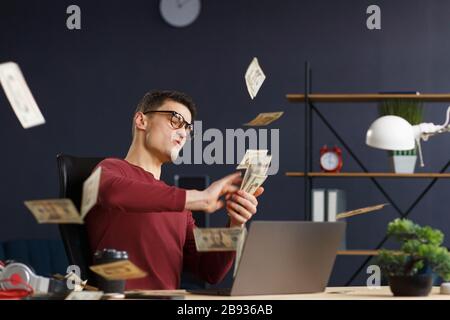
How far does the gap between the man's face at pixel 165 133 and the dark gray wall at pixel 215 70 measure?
2890 mm

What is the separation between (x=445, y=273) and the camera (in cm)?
200

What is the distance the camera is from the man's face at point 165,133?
270 centimetres

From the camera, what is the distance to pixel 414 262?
1978 millimetres

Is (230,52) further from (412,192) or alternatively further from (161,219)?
(161,219)

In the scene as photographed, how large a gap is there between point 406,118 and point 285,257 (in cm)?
327

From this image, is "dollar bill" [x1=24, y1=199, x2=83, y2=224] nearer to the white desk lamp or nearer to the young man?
the young man

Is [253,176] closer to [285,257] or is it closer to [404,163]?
[285,257]

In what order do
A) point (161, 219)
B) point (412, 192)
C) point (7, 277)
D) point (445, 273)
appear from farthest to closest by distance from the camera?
point (412, 192), point (161, 219), point (445, 273), point (7, 277)

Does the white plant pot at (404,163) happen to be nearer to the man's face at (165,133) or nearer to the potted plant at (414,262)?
the man's face at (165,133)

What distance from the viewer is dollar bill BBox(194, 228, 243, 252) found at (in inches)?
72.2

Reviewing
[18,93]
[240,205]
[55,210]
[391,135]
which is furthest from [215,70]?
[55,210]

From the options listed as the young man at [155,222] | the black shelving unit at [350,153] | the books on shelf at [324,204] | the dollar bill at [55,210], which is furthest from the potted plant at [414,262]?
the books on shelf at [324,204]

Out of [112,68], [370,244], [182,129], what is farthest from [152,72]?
[182,129]
